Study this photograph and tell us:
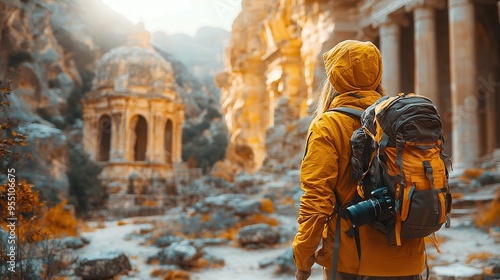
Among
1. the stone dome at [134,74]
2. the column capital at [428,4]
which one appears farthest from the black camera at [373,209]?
the stone dome at [134,74]

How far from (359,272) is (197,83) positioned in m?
72.8

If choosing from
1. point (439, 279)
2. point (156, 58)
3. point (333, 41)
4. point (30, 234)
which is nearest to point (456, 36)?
point (333, 41)

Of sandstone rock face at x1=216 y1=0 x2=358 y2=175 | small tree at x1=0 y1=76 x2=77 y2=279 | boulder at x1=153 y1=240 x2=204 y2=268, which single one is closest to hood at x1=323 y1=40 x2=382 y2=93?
small tree at x1=0 y1=76 x2=77 y2=279

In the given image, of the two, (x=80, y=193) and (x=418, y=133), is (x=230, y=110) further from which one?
(x=418, y=133)

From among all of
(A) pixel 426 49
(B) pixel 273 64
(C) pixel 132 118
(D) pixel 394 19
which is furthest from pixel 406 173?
(C) pixel 132 118

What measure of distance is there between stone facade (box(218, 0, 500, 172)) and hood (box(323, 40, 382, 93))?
4.49ft

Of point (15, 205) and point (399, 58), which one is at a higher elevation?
point (399, 58)

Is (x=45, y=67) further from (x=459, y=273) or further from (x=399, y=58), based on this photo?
(x=459, y=273)

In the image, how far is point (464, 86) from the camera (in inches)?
528

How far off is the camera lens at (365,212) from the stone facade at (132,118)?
28.1m

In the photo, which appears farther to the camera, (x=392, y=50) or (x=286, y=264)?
(x=392, y=50)

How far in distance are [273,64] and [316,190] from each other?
2619cm

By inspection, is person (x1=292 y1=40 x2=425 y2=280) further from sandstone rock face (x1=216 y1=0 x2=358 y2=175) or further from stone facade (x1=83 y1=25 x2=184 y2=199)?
stone facade (x1=83 y1=25 x2=184 y2=199)

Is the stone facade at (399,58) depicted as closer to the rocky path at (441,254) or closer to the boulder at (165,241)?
the rocky path at (441,254)
